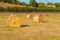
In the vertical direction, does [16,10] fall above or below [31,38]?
below

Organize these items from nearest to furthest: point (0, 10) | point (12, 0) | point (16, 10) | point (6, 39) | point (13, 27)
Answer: point (6, 39), point (13, 27), point (0, 10), point (16, 10), point (12, 0)

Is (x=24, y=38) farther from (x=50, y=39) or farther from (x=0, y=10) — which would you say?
(x=0, y=10)

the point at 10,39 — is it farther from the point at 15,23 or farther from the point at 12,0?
the point at 12,0

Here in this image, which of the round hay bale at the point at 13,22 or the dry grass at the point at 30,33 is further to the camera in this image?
the round hay bale at the point at 13,22

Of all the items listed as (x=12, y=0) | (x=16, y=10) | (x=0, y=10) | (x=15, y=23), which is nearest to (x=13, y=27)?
(x=15, y=23)

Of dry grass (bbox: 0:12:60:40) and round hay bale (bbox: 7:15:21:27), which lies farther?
round hay bale (bbox: 7:15:21:27)

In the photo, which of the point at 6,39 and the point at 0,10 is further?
the point at 0,10

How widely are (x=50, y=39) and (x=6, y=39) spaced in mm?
2593

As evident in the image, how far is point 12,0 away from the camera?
261 ft

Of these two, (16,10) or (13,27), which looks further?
(16,10)

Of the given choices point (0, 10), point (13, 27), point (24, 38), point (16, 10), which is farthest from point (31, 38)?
point (16, 10)

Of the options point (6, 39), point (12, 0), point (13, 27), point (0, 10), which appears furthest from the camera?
point (12, 0)

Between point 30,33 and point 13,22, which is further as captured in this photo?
point 13,22

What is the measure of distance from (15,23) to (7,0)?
61527mm
